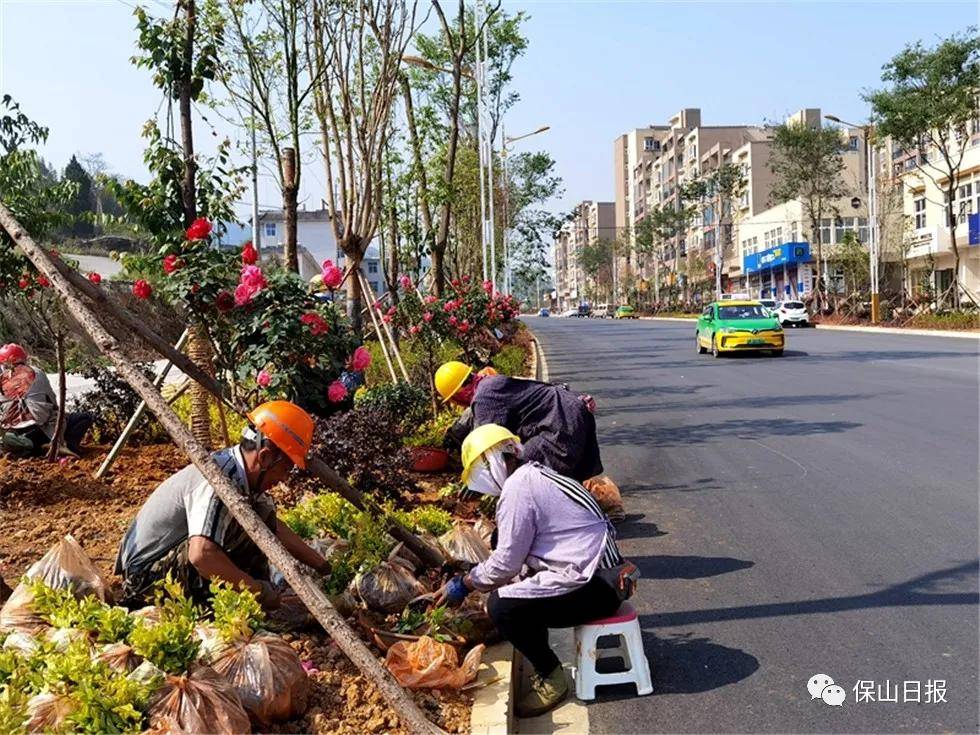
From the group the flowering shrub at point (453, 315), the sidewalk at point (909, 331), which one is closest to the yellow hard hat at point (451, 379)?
the flowering shrub at point (453, 315)

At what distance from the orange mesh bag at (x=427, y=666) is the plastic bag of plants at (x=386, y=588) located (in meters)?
0.55

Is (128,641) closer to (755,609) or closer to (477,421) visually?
(477,421)

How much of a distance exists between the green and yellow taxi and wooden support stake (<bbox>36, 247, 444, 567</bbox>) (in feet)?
68.7

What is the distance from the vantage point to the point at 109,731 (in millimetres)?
3168

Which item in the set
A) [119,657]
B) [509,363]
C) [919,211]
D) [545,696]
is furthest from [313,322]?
[919,211]

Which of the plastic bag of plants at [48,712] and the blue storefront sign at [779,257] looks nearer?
the plastic bag of plants at [48,712]

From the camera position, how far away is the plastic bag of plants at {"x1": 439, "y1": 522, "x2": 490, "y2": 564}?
5609 millimetres

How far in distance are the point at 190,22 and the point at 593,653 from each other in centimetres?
654

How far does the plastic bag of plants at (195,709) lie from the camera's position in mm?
3281

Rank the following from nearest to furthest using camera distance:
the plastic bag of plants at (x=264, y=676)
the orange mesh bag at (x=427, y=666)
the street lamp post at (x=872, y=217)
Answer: the plastic bag of plants at (x=264, y=676)
the orange mesh bag at (x=427, y=666)
the street lamp post at (x=872, y=217)

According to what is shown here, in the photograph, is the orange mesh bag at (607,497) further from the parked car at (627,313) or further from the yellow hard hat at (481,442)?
the parked car at (627,313)

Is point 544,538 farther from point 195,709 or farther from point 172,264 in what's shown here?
point 172,264

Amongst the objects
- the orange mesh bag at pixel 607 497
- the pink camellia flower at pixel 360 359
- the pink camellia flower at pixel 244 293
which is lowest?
the orange mesh bag at pixel 607 497

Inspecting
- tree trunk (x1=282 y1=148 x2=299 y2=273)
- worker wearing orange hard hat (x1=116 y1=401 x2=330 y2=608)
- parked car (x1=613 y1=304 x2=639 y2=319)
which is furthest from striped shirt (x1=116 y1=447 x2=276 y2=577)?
parked car (x1=613 y1=304 x2=639 y2=319)
